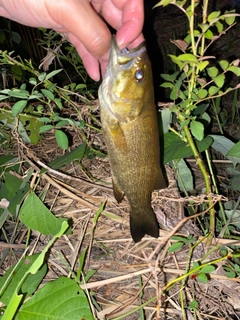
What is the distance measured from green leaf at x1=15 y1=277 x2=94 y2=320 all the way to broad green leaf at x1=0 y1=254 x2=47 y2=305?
0.19ft

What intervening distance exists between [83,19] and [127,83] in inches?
8.4

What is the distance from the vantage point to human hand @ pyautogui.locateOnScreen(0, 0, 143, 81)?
1.11m

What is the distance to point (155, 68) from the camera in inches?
122

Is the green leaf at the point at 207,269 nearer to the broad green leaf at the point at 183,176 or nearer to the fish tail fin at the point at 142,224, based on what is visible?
the fish tail fin at the point at 142,224

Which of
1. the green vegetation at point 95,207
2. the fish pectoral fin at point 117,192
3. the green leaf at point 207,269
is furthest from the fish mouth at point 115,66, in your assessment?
the green leaf at point 207,269

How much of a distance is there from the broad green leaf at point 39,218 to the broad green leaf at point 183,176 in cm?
43

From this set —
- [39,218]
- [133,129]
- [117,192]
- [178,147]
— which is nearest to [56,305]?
[39,218]

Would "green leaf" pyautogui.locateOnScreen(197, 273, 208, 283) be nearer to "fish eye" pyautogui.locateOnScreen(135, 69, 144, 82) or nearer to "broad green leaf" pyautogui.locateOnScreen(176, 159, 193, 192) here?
"broad green leaf" pyautogui.locateOnScreen(176, 159, 193, 192)

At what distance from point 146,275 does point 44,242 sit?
1.11 ft

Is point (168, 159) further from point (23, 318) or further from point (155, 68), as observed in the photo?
point (155, 68)

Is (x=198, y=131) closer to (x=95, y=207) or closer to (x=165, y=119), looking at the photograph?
(x=165, y=119)

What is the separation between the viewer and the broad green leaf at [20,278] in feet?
3.46

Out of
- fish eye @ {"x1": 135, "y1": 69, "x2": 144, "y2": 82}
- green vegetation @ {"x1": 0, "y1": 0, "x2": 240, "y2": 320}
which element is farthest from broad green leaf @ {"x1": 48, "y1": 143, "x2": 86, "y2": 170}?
fish eye @ {"x1": 135, "y1": 69, "x2": 144, "y2": 82}

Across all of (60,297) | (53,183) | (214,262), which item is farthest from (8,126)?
(214,262)
